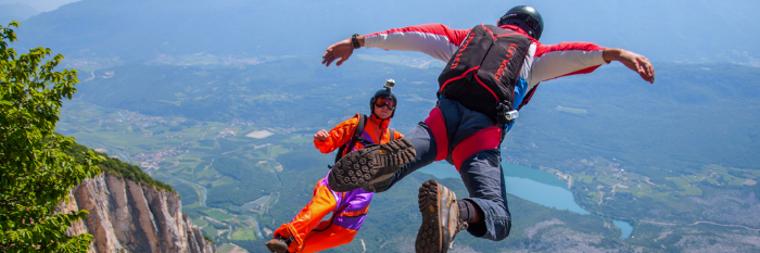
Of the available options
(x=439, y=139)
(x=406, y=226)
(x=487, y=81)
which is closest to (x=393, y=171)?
(x=439, y=139)

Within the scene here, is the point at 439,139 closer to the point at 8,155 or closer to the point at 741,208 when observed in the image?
the point at 8,155

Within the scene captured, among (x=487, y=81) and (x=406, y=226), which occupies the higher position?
(x=487, y=81)

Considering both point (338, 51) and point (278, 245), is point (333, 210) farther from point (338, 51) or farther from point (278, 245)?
point (338, 51)

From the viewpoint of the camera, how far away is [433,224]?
339 cm

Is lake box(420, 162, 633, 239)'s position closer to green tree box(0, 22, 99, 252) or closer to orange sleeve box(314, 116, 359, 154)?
orange sleeve box(314, 116, 359, 154)

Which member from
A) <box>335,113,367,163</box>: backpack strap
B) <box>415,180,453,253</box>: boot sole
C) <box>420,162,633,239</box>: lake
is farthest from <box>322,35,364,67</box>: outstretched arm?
<box>420,162,633,239</box>: lake

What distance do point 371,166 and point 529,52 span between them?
1.79 m

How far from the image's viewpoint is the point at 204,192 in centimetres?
14288

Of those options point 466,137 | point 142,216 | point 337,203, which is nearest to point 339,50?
point 466,137

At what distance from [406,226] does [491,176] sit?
11941cm

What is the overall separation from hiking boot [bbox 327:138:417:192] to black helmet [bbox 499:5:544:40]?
1.87 m

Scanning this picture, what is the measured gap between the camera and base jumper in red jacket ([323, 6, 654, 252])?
352cm

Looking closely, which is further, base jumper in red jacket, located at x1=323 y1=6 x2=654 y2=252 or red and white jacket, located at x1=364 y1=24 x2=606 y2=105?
red and white jacket, located at x1=364 y1=24 x2=606 y2=105

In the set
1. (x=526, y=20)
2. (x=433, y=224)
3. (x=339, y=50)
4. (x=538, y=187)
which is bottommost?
(x=538, y=187)
